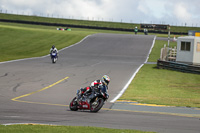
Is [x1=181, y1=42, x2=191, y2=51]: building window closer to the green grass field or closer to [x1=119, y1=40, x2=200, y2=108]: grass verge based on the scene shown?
the green grass field

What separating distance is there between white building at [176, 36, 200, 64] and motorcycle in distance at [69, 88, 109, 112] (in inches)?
1002

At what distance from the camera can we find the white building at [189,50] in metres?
37.7

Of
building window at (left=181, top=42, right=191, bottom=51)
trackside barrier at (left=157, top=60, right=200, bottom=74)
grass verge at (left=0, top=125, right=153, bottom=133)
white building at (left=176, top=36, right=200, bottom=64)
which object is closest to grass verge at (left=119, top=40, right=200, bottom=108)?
trackside barrier at (left=157, top=60, right=200, bottom=74)

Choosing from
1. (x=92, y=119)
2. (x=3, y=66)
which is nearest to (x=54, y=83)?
(x=3, y=66)

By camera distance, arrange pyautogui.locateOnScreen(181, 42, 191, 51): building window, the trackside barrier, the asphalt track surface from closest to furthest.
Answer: the asphalt track surface → the trackside barrier → pyautogui.locateOnScreen(181, 42, 191, 51): building window

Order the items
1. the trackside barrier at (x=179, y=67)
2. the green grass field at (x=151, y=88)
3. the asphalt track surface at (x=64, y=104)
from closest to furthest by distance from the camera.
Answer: the green grass field at (x=151, y=88) < the asphalt track surface at (x=64, y=104) < the trackside barrier at (x=179, y=67)

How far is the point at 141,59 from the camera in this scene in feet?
141

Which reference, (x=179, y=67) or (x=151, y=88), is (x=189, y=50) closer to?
(x=179, y=67)

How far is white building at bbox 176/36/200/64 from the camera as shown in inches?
1483

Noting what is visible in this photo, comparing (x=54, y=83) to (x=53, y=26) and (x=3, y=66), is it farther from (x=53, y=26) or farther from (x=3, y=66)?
(x=53, y=26)

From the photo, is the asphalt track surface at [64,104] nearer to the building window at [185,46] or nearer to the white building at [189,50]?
the white building at [189,50]

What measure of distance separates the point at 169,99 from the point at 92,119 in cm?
737

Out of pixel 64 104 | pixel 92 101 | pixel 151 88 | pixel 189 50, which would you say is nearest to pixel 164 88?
pixel 151 88

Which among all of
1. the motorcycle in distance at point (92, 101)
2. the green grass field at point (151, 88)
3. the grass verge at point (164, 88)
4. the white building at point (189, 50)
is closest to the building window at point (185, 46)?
the white building at point (189, 50)
